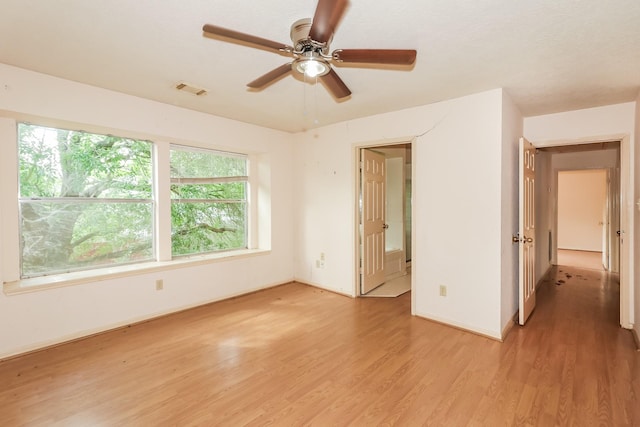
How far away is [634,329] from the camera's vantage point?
10.0ft

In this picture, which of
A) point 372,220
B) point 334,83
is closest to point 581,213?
point 372,220

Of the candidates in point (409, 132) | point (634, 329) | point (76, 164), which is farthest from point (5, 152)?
point (634, 329)

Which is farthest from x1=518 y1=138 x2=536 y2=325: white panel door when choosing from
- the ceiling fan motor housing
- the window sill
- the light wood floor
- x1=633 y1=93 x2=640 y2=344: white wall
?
the window sill

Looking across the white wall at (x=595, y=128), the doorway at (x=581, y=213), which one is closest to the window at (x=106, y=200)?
the white wall at (x=595, y=128)

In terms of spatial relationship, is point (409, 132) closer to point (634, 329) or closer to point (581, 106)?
point (581, 106)

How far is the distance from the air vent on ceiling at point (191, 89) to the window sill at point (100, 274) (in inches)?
75.7

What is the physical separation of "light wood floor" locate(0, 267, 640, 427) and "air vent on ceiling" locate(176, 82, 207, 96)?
240 centimetres

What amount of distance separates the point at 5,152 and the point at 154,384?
7.69 ft

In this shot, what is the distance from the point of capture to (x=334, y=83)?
7.02 ft

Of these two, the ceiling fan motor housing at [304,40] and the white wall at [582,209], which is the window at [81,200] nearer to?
the ceiling fan motor housing at [304,40]

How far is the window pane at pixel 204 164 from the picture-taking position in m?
3.87

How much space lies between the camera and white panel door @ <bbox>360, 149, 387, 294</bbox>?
14.0 ft

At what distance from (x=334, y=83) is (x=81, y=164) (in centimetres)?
274

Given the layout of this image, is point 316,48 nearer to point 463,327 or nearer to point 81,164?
Result: point 81,164
